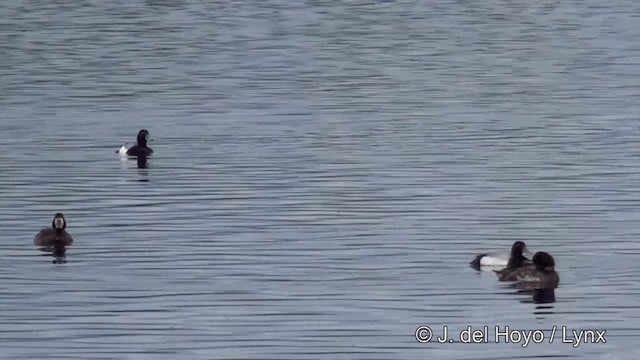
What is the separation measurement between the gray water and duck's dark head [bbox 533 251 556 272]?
409 mm

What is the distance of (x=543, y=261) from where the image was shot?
25891 millimetres

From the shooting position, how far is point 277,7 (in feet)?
291

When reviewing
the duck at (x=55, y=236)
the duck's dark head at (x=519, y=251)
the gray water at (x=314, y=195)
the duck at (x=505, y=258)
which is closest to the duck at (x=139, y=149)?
the gray water at (x=314, y=195)

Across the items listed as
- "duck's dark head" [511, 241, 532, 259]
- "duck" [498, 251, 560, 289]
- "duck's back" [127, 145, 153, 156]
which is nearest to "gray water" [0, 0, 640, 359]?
"duck" [498, 251, 560, 289]

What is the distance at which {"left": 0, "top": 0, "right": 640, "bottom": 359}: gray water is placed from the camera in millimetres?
23328

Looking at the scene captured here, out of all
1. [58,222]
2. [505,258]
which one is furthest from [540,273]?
[58,222]

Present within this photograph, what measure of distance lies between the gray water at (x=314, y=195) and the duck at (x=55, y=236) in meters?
0.32

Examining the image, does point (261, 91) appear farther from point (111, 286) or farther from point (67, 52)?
point (111, 286)

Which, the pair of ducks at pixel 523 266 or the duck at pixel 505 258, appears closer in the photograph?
the pair of ducks at pixel 523 266

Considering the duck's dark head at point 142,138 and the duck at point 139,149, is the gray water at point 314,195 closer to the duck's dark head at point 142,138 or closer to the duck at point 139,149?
the duck at point 139,149

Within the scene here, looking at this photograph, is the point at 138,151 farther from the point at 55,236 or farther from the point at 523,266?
the point at 523,266

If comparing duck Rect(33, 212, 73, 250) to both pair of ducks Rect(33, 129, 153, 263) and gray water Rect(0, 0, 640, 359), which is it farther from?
gray water Rect(0, 0, 640, 359)

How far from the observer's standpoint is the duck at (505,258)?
26531 millimetres

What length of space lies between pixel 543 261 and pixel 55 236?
7.27 metres
